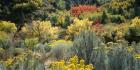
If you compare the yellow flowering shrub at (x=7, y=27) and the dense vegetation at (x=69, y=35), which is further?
the yellow flowering shrub at (x=7, y=27)

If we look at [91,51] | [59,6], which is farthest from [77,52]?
[59,6]

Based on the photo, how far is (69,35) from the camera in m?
25.2

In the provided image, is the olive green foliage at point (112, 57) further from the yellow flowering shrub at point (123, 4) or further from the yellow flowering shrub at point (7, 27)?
the yellow flowering shrub at point (123, 4)

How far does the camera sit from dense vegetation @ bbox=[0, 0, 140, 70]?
34.4 feet

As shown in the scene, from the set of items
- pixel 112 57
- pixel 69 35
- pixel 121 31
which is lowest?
pixel 69 35

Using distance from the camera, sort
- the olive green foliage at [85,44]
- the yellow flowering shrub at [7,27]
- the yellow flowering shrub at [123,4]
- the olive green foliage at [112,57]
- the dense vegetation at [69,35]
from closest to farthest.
A: the olive green foliage at [112,57]
the dense vegetation at [69,35]
the olive green foliage at [85,44]
the yellow flowering shrub at [7,27]
the yellow flowering shrub at [123,4]

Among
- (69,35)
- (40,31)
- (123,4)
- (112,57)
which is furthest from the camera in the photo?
(123,4)

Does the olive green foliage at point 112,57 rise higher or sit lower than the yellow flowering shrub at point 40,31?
higher

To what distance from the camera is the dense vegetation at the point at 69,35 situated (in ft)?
34.4

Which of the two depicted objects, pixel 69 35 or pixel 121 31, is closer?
pixel 121 31

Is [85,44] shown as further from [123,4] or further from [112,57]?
[123,4]

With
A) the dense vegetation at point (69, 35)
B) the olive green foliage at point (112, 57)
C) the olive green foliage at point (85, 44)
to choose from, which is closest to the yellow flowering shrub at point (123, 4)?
the dense vegetation at point (69, 35)

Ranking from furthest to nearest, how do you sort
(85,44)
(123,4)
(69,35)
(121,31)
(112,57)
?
(123,4)
(69,35)
(121,31)
(85,44)
(112,57)

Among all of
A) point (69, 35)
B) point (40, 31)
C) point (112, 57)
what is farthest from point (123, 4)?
point (112, 57)
